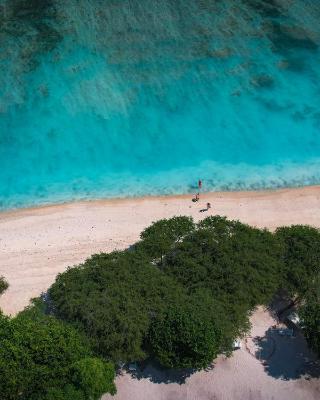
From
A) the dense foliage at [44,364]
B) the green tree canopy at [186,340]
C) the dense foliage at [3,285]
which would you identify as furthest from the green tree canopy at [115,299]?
the dense foliage at [3,285]

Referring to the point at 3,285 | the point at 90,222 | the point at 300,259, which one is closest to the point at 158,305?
the point at 300,259

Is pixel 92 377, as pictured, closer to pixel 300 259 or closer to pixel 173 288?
pixel 173 288

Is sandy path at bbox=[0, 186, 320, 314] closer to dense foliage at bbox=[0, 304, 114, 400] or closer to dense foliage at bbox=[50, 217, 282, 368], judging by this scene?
dense foliage at bbox=[50, 217, 282, 368]

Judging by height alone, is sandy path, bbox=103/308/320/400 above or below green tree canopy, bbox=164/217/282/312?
below

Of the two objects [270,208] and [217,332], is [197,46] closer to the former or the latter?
[270,208]

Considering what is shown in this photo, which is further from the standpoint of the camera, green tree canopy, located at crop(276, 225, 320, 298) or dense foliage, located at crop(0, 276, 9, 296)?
dense foliage, located at crop(0, 276, 9, 296)

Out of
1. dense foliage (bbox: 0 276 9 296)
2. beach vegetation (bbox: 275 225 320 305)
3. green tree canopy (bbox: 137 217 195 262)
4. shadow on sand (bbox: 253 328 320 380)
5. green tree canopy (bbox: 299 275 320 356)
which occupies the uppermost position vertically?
green tree canopy (bbox: 137 217 195 262)

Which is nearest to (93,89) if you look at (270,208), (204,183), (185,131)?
(185,131)

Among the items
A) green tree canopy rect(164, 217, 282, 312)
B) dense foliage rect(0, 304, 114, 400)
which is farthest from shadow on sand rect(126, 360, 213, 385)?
green tree canopy rect(164, 217, 282, 312)
